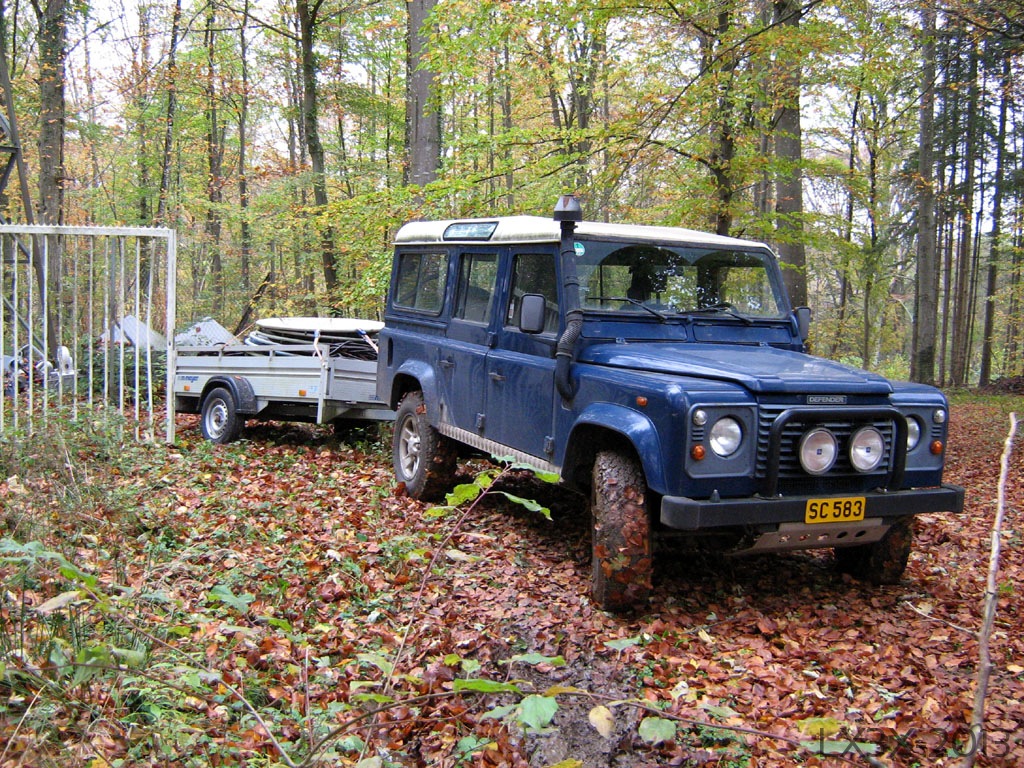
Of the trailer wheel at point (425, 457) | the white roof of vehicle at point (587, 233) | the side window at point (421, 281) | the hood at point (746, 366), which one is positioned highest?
the white roof of vehicle at point (587, 233)

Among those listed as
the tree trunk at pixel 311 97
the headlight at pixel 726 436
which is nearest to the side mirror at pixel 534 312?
the headlight at pixel 726 436

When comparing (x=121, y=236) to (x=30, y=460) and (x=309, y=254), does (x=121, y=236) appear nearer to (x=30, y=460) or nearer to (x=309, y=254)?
(x=30, y=460)

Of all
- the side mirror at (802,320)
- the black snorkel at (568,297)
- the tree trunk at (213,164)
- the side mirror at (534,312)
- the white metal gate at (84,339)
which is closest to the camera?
the black snorkel at (568,297)

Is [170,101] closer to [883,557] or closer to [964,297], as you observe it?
[883,557]

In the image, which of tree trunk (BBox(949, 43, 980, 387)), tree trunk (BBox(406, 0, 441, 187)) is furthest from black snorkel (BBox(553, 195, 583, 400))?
tree trunk (BBox(949, 43, 980, 387))

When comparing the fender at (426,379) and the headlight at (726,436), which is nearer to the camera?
the headlight at (726,436)

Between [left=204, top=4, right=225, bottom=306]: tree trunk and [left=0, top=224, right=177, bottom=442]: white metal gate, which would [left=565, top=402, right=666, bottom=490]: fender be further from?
[left=204, top=4, right=225, bottom=306]: tree trunk

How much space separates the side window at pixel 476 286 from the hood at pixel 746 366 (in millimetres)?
1395

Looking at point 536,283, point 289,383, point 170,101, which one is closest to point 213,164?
point 170,101

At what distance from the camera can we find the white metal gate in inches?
313

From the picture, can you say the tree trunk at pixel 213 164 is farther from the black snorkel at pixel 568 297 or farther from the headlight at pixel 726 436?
the headlight at pixel 726 436

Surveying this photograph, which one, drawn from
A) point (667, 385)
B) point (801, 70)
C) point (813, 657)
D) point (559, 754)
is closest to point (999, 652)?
point (813, 657)

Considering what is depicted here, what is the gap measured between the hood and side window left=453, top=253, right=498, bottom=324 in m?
1.40

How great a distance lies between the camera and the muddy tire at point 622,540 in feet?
14.6
